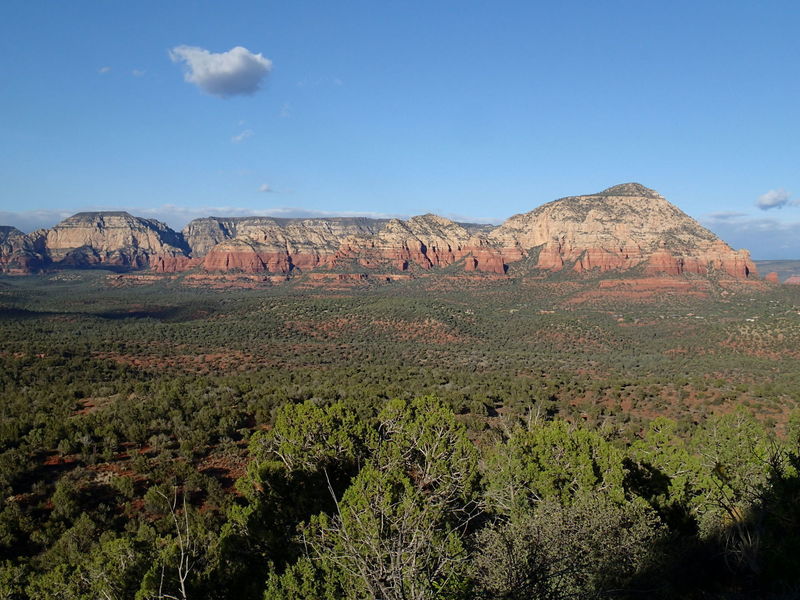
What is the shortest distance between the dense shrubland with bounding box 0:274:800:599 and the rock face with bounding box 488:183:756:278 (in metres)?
68.9

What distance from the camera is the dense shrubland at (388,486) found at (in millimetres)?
8625

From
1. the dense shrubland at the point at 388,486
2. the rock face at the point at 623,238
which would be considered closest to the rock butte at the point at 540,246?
the rock face at the point at 623,238

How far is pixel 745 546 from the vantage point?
415 inches

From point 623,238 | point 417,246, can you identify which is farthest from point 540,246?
point 417,246

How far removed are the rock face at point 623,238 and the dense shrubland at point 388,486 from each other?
6885cm

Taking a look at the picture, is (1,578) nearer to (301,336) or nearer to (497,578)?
(497,578)

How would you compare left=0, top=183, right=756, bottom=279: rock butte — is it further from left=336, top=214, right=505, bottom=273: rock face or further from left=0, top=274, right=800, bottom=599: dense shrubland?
left=0, top=274, right=800, bottom=599: dense shrubland

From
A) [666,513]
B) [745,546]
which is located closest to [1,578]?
[745,546]

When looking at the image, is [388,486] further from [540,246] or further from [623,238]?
[540,246]

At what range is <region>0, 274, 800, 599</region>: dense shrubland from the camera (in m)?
8.62

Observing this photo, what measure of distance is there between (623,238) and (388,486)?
118058mm

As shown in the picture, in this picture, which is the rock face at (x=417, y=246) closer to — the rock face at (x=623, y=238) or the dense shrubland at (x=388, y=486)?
the rock face at (x=623, y=238)

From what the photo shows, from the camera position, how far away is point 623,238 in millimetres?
112188

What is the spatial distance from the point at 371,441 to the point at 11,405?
21.5 meters
